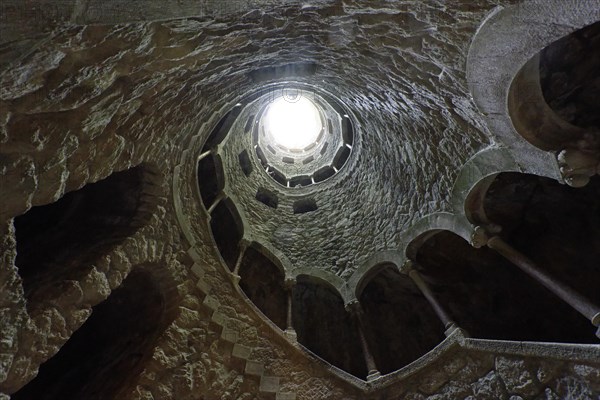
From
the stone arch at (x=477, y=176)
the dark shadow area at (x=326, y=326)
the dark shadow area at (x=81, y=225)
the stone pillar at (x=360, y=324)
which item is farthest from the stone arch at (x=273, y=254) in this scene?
the stone arch at (x=477, y=176)

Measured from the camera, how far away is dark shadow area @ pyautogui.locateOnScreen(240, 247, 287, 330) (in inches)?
228

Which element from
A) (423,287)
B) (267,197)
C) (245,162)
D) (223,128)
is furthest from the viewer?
(267,197)

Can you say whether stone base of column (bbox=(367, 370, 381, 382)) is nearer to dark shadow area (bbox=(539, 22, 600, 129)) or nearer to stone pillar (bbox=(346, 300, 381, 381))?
stone pillar (bbox=(346, 300, 381, 381))

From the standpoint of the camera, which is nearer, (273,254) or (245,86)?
(245,86)

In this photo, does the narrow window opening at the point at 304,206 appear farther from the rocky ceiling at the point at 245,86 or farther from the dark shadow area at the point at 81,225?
the dark shadow area at the point at 81,225

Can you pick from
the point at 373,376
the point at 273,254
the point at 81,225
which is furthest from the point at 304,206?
the point at 81,225

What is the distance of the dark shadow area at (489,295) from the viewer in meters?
5.10

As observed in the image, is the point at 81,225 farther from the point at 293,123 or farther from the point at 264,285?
the point at 293,123

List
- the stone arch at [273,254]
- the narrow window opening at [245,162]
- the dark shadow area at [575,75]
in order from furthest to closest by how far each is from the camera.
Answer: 1. the narrow window opening at [245,162]
2. the stone arch at [273,254]
3. the dark shadow area at [575,75]

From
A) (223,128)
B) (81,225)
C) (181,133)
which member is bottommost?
(81,225)

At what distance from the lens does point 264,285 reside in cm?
617

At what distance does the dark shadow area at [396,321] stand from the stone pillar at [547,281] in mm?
1721

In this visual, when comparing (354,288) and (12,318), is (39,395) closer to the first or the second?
(12,318)

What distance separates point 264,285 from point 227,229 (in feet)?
3.81
